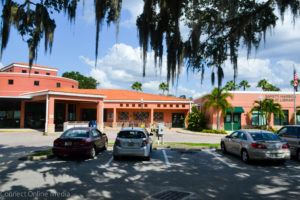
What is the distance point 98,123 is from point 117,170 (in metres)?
20.3

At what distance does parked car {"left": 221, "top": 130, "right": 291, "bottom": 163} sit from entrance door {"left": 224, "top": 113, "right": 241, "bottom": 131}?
69.1 feet

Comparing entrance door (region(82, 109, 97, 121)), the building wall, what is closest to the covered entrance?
entrance door (region(82, 109, 97, 121))

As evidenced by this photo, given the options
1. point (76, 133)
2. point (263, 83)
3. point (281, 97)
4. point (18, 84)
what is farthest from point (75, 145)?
point (263, 83)

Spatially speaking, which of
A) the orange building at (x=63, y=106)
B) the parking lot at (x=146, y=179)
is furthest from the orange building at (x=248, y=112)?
the parking lot at (x=146, y=179)

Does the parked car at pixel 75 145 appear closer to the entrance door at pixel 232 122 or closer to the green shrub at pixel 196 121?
the green shrub at pixel 196 121

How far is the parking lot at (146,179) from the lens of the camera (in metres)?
5.47

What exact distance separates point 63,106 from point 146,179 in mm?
27744

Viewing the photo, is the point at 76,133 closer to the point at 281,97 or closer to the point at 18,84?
the point at 18,84

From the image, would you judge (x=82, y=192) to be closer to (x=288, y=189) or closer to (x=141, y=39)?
(x=141, y=39)

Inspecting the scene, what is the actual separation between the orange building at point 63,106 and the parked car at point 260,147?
15.2m

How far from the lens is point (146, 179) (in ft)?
22.5

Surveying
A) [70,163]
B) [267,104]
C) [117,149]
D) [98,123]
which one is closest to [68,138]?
[70,163]

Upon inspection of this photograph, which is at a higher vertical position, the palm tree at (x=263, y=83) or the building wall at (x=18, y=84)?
the palm tree at (x=263, y=83)

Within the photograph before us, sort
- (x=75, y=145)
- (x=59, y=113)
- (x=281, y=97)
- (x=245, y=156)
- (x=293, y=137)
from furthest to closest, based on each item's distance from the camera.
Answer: (x=59, y=113) → (x=281, y=97) → (x=293, y=137) → (x=75, y=145) → (x=245, y=156)
